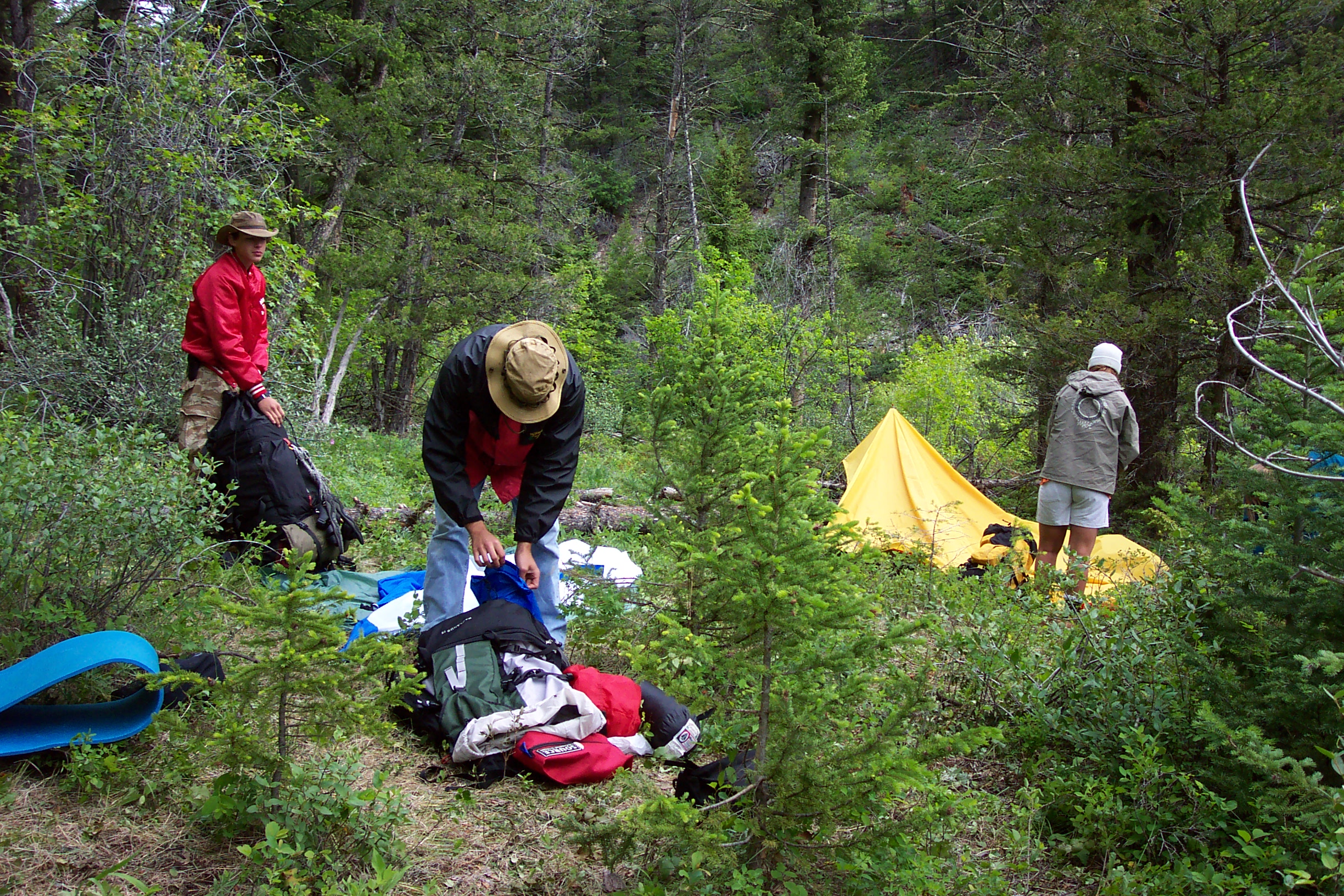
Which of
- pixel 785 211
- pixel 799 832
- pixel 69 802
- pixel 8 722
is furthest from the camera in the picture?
pixel 785 211

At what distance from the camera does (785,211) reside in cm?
2080

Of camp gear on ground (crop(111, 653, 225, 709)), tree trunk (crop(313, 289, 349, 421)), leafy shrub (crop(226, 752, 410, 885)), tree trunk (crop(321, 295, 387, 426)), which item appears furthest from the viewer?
tree trunk (crop(321, 295, 387, 426))

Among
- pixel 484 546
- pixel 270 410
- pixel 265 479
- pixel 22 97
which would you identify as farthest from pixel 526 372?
pixel 22 97

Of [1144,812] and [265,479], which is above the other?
[265,479]

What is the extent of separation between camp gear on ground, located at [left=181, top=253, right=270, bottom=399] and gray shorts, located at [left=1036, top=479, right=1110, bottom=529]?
5008 millimetres

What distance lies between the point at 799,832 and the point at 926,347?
46.3 feet

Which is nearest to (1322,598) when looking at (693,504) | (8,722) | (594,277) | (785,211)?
(693,504)

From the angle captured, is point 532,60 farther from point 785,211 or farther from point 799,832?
point 799,832

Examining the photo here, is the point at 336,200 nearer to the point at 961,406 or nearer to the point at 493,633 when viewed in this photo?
the point at 493,633

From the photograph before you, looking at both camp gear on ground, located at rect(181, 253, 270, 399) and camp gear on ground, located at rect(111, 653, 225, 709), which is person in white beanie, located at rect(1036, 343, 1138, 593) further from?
camp gear on ground, located at rect(181, 253, 270, 399)

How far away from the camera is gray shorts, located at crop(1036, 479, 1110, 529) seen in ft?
17.7

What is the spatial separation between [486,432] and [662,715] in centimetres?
140

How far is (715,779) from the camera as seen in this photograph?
240 centimetres

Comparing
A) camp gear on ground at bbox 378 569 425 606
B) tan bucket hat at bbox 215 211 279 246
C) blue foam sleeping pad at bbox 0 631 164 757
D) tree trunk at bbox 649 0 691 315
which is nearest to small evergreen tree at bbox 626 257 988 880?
blue foam sleeping pad at bbox 0 631 164 757
